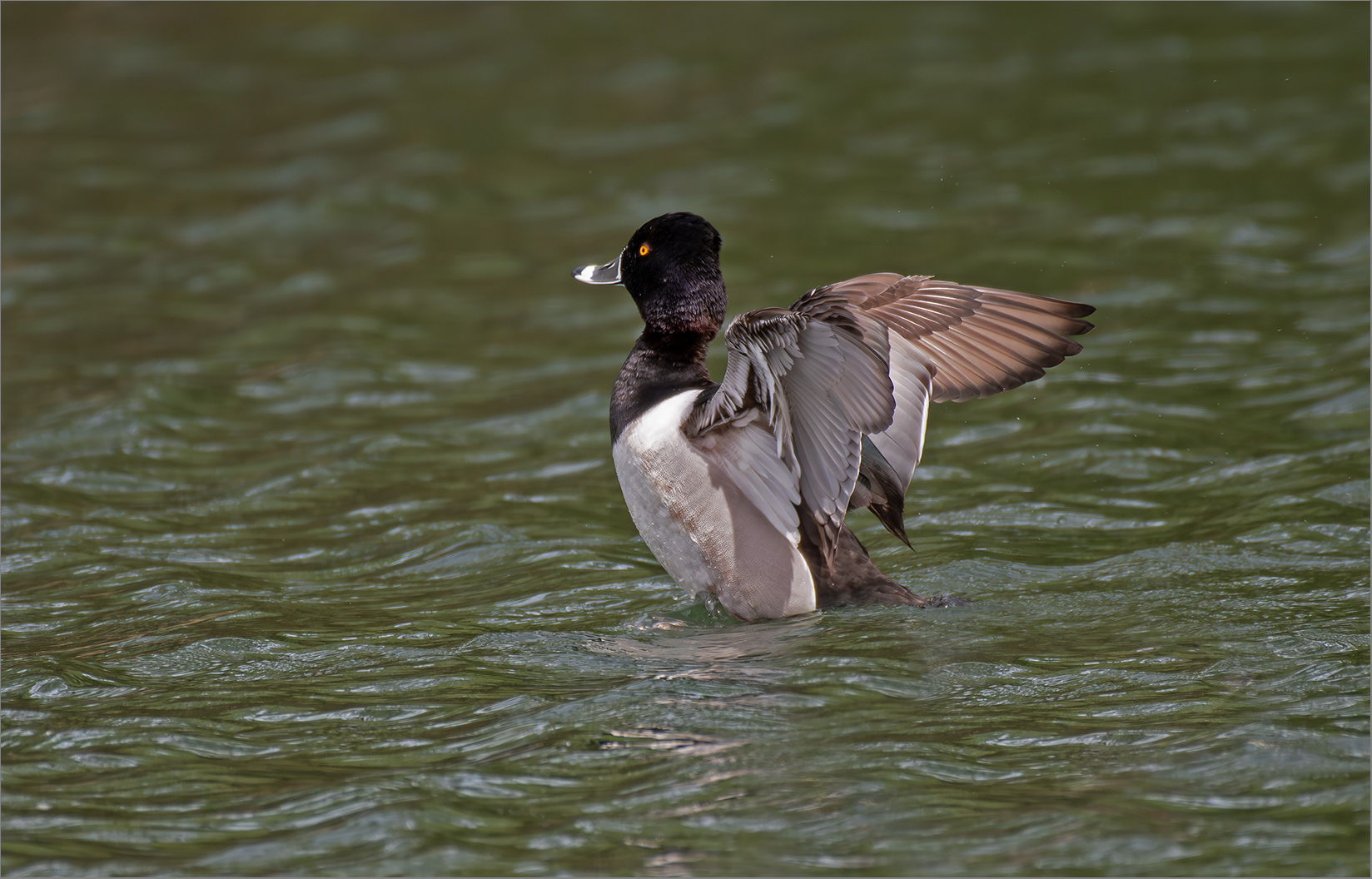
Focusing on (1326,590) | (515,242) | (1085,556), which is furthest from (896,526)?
(515,242)

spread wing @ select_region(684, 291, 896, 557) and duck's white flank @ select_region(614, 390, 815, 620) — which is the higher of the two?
spread wing @ select_region(684, 291, 896, 557)

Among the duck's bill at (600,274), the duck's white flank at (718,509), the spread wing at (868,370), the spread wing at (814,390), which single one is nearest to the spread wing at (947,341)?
the spread wing at (868,370)

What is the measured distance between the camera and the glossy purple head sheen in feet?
20.2

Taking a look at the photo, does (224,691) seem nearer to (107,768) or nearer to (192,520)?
(107,768)

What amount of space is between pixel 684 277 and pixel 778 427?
3.13ft

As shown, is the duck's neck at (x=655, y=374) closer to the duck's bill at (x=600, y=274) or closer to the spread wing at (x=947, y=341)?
the duck's bill at (x=600, y=274)

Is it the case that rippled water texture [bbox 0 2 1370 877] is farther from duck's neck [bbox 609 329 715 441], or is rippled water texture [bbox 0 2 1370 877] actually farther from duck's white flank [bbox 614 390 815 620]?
duck's neck [bbox 609 329 715 441]

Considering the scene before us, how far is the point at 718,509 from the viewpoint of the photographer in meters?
5.83

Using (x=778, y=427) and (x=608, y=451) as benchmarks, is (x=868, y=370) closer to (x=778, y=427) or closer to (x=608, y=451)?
(x=778, y=427)

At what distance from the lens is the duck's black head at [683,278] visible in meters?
6.14

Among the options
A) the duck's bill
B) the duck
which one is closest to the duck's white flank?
the duck

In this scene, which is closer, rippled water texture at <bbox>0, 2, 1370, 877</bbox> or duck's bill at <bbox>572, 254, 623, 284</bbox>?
rippled water texture at <bbox>0, 2, 1370, 877</bbox>

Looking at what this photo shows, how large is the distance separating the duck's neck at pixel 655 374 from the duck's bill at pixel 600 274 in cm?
36

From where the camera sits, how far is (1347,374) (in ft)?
28.7
